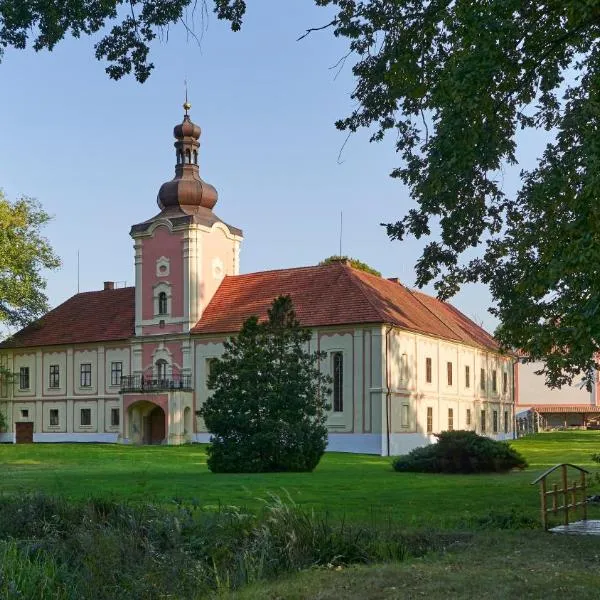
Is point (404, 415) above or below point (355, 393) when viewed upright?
below

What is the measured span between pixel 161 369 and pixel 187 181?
10333 mm

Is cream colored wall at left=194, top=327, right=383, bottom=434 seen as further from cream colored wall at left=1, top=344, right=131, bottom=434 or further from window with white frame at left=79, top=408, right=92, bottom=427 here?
window with white frame at left=79, top=408, right=92, bottom=427

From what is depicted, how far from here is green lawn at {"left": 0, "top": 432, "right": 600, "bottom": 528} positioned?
16531 millimetres

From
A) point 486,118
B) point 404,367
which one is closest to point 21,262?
point 404,367

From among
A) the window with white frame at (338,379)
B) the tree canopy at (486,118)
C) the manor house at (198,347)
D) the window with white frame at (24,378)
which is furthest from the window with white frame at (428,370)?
the tree canopy at (486,118)

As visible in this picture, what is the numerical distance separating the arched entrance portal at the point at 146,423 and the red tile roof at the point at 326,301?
16.9 feet

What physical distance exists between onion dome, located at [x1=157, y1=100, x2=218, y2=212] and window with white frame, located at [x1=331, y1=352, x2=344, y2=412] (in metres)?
12.8

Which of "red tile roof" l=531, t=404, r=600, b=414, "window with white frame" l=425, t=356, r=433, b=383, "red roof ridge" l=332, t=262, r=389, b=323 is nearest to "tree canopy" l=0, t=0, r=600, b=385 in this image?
"red roof ridge" l=332, t=262, r=389, b=323

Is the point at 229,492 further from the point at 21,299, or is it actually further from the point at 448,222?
the point at 21,299

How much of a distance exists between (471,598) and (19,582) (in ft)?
15.6

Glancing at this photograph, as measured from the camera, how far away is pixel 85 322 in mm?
57438

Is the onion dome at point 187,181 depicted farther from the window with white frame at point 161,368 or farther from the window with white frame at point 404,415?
the window with white frame at point 404,415

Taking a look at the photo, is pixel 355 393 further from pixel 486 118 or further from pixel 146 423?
pixel 486 118

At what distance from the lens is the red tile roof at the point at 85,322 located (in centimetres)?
5538
